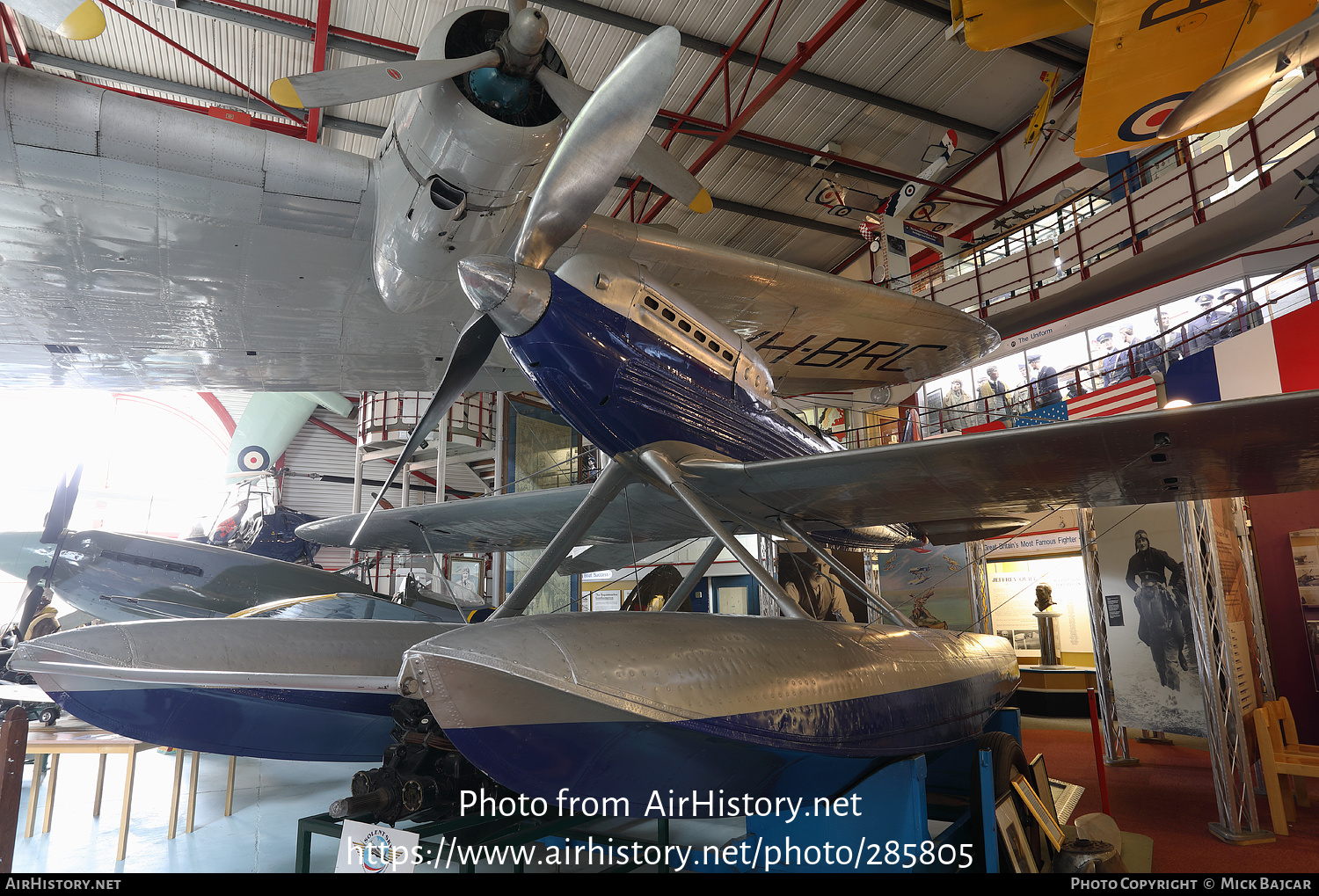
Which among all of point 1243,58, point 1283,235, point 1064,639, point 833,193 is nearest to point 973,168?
point 833,193

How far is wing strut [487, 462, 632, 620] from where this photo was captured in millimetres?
3836

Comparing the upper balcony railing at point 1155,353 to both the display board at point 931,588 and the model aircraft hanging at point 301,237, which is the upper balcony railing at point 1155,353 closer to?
the display board at point 931,588

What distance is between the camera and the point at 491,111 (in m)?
3.60

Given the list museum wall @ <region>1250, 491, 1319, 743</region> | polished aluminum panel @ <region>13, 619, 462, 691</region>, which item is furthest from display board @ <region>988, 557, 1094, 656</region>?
polished aluminum panel @ <region>13, 619, 462, 691</region>

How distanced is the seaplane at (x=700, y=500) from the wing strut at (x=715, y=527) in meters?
0.01

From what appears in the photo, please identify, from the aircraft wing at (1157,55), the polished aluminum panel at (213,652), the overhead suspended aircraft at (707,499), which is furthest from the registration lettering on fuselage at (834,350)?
the polished aluminum panel at (213,652)

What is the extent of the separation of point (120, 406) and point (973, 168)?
→ 21.2 meters

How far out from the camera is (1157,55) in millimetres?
4977

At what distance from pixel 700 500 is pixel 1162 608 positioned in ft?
18.8

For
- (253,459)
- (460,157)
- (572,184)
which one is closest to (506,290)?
(572,184)

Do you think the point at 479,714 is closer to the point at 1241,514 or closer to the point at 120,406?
the point at 1241,514

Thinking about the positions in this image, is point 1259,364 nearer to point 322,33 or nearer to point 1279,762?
point 1279,762

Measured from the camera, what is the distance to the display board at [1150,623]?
6.28 m

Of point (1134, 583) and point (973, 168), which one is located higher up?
point (973, 168)
